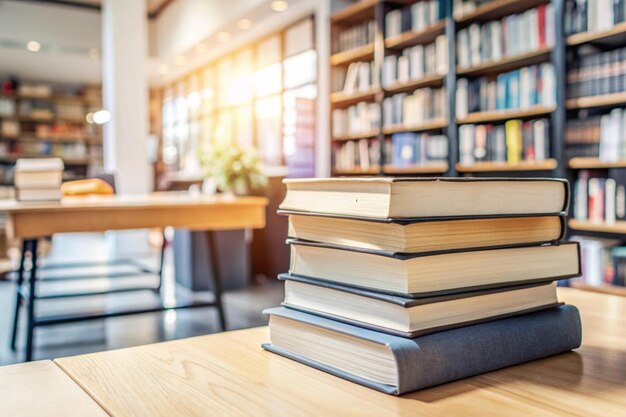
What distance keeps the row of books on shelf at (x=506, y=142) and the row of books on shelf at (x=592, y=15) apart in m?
0.52

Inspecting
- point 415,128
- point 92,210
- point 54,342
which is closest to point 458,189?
point 92,210

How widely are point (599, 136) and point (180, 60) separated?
7.09 meters

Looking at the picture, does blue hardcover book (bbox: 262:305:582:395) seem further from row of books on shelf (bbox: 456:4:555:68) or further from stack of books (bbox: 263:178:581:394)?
row of books on shelf (bbox: 456:4:555:68)

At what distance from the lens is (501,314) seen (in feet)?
1.69

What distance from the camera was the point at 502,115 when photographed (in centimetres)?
348

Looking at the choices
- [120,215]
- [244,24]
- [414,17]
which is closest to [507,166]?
[414,17]

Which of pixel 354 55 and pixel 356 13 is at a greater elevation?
pixel 356 13

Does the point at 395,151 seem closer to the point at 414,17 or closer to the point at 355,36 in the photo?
the point at 414,17

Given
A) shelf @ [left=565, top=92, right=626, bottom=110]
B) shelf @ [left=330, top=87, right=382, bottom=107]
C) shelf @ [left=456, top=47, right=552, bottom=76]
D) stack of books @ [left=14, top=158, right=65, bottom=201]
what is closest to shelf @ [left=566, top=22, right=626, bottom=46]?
shelf @ [left=456, top=47, right=552, bottom=76]

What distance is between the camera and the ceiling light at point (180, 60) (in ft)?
28.2

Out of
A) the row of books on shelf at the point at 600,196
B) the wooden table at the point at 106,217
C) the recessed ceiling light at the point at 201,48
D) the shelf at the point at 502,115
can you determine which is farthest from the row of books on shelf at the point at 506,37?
the recessed ceiling light at the point at 201,48

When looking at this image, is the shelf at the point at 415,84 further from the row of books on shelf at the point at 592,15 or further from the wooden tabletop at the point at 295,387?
the wooden tabletop at the point at 295,387

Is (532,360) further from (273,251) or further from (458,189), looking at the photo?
(273,251)

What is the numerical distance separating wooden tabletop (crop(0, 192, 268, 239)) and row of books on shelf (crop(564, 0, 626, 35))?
1886mm
